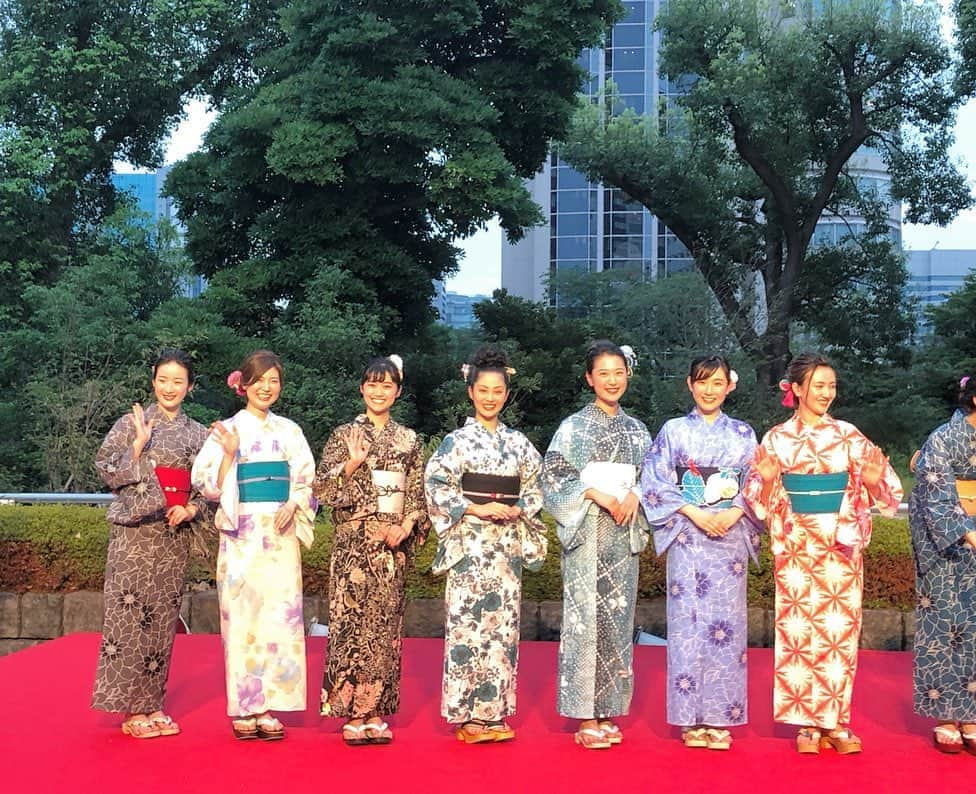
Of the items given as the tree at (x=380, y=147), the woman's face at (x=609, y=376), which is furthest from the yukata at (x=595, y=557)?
the tree at (x=380, y=147)

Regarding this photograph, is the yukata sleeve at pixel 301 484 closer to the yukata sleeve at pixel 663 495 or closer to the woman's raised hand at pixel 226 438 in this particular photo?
the woman's raised hand at pixel 226 438

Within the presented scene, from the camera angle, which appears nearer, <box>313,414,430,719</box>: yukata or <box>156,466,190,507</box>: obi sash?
<box>313,414,430,719</box>: yukata

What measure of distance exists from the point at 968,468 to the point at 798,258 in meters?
15.5

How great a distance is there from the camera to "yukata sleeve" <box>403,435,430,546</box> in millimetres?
4973

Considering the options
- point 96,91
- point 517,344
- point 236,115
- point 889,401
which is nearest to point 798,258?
point 889,401

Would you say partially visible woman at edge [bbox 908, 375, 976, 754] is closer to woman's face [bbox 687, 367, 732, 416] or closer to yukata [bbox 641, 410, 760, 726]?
yukata [bbox 641, 410, 760, 726]

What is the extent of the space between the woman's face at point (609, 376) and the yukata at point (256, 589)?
1.46 metres

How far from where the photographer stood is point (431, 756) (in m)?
4.51

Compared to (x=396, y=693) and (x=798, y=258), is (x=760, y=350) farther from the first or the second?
(x=396, y=693)

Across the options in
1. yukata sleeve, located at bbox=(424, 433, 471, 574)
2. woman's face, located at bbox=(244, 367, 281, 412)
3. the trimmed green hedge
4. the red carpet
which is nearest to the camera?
the red carpet

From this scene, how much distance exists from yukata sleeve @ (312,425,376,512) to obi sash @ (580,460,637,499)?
995 mm

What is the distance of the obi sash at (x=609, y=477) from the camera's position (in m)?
4.89

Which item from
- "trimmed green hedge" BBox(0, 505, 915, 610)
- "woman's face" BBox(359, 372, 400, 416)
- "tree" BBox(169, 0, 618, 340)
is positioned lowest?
"trimmed green hedge" BBox(0, 505, 915, 610)

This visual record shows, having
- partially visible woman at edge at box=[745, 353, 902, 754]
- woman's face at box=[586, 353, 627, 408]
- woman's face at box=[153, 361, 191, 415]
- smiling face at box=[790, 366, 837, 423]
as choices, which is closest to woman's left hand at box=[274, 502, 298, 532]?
woman's face at box=[153, 361, 191, 415]
